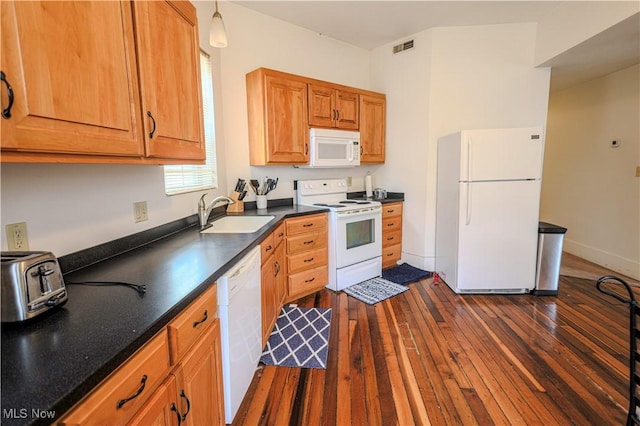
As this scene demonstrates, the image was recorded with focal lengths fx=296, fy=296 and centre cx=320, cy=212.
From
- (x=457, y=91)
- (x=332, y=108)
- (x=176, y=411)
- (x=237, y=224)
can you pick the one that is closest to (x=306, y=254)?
(x=237, y=224)

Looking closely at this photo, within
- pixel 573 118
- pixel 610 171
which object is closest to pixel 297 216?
pixel 610 171

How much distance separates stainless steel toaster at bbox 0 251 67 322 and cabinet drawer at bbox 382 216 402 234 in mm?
3205

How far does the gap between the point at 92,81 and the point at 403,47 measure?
11.9 ft

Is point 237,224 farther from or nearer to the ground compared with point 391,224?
farther from the ground

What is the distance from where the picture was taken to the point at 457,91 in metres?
3.49

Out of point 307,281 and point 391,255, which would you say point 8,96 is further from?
point 391,255

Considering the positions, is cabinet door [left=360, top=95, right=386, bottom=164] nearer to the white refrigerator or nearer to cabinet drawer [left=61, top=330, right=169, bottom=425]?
the white refrigerator

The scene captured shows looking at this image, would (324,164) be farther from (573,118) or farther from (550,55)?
(573,118)

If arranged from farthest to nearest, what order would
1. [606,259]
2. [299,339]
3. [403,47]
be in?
[606,259]
[403,47]
[299,339]

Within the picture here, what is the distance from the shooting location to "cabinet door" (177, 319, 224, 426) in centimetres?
102

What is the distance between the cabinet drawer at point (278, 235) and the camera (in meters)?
2.39

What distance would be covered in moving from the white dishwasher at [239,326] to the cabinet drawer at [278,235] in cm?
53

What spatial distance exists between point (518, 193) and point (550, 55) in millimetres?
1524

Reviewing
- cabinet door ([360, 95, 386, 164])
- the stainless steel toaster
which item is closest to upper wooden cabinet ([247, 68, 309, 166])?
cabinet door ([360, 95, 386, 164])
